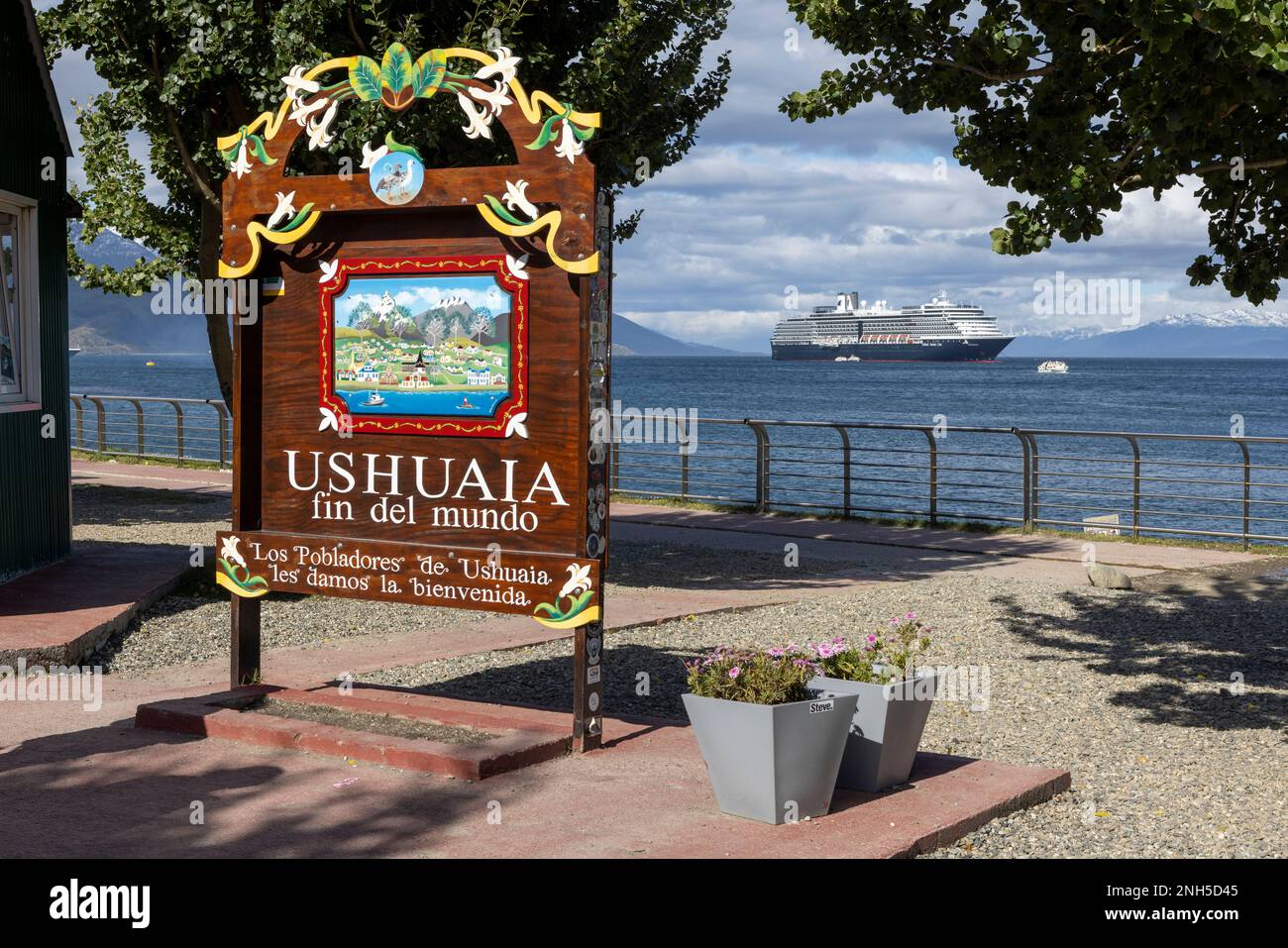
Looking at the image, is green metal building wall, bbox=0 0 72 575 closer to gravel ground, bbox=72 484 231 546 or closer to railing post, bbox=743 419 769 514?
gravel ground, bbox=72 484 231 546

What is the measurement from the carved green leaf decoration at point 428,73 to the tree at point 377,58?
377cm

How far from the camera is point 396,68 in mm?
6797

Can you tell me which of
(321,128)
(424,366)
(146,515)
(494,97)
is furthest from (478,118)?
(146,515)

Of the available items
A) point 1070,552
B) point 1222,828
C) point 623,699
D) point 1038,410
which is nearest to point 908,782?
point 1222,828

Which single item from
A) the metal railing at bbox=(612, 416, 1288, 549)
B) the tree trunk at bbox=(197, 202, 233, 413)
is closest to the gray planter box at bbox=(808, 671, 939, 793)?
the metal railing at bbox=(612, 416, 1288, 549)

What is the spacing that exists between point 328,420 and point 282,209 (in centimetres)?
109

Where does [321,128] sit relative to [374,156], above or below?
above

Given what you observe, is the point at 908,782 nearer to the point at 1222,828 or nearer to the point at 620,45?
the point at 1222,828

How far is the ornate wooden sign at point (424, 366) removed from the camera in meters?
6.49

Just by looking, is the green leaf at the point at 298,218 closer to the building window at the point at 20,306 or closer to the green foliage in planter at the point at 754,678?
the green foliage in planter at the point at 754,678

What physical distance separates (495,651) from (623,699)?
153 centimetres

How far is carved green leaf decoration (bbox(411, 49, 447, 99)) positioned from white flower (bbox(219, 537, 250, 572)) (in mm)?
2520

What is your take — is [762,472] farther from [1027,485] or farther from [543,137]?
[543,137]

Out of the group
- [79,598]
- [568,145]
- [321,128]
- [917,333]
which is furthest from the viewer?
[917,333]
